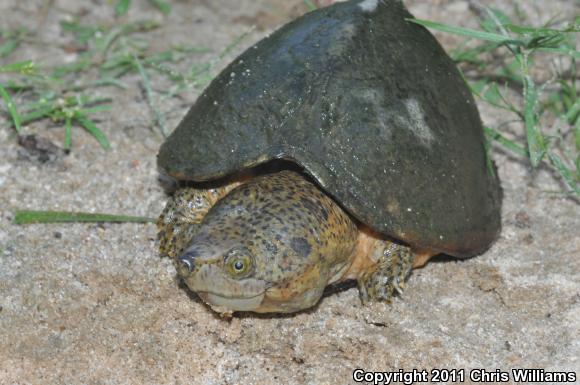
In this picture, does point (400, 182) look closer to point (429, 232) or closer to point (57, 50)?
point (429, 232)

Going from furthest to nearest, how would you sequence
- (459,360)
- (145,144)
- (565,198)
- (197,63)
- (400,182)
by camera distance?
(197,63) < (145,144) < (565,198) < (400,182) < (459,360)

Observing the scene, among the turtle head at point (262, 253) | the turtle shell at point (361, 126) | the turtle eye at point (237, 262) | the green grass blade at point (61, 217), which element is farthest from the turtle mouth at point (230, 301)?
the green grass blade at point (61, 217)

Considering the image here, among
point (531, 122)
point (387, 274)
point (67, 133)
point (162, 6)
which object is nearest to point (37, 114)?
point (67, 133)

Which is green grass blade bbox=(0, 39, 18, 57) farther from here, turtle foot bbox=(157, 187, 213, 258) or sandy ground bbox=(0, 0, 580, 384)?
turtle foot bbox=(157, 187, 213, 258)

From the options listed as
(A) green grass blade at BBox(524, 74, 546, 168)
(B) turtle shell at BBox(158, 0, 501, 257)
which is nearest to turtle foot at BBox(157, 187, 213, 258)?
(B) turtle shell at BBox(158, 0, 501, 257)

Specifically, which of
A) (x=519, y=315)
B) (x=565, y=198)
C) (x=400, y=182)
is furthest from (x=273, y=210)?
(x=565, y=198)

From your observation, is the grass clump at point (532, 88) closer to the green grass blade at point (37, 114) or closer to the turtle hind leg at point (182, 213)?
the turtle hind leg at point (182, 213)

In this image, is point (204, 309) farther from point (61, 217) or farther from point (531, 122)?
point (531, 122)
